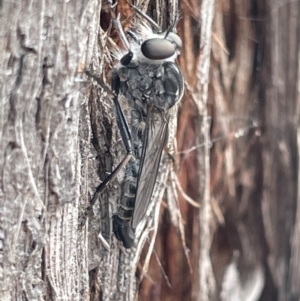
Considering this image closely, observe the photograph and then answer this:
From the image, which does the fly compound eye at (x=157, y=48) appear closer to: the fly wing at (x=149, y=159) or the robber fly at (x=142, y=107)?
the robber fly at (x=142, y=107)

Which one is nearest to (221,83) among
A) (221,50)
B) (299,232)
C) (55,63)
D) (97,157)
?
(221,50)

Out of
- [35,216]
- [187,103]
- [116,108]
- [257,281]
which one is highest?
[187,103]

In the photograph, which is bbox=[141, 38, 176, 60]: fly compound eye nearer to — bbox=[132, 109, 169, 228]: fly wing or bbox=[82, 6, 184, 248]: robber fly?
bbox=[82, 6, 184, 248]: robber fly

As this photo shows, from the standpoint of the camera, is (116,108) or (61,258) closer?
(61,258)

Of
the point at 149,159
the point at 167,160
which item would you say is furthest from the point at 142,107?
the point at 167,160

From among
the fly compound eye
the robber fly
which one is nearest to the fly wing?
the robber fly

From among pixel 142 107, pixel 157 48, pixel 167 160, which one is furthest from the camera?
pixel 167 160

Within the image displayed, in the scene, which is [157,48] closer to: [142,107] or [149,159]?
[142,107]

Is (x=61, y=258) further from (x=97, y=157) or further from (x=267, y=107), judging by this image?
(x=267, y=107)
